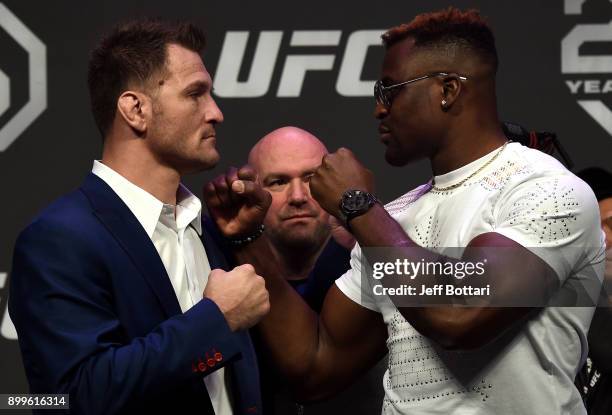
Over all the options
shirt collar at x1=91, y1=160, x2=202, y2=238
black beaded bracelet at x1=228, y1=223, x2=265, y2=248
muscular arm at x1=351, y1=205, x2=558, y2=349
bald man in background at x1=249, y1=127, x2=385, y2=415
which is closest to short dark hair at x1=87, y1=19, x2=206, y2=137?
shirt collar at x1=91, y1=160, x2=202, y2=238

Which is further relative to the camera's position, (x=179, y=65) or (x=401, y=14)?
(x=401, y=14)

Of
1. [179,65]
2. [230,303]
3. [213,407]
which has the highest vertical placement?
[179,65]

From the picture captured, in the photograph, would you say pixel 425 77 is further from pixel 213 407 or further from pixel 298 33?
pixel 298 33

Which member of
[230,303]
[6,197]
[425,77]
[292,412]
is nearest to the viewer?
[230,303]

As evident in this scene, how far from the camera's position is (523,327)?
2.13 m

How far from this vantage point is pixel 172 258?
7.06 feet

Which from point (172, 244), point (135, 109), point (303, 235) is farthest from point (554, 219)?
point (303, 235)

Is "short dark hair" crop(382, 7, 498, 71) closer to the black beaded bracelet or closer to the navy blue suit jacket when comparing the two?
the black beaded bracelet

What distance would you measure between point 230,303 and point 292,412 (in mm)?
A: 809

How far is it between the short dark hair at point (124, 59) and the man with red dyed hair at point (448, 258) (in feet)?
0.98

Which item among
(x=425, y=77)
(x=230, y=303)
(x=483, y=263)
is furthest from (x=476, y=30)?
(x=230, y=303)

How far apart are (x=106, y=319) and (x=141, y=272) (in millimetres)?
130

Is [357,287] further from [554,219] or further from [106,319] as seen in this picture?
[106,319]

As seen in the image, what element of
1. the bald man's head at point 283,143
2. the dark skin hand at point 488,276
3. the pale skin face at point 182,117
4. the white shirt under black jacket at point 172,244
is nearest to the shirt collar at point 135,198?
the white shirt under black jacket at point 172,244
